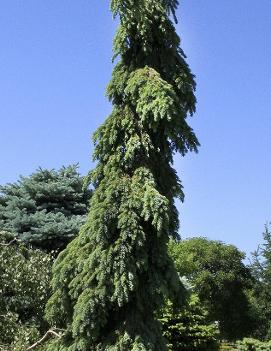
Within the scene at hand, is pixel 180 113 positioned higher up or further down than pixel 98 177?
higher up

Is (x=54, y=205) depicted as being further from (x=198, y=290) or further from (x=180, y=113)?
(x=198, y=290)

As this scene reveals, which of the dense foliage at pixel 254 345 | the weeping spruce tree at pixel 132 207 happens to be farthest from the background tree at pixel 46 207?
the dense foliage at pixel 254 345

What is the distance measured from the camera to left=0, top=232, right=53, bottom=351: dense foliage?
932 centimetres

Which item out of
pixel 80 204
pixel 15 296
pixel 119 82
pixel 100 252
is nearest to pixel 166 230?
pixel 100 252

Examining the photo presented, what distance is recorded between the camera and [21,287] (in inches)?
396

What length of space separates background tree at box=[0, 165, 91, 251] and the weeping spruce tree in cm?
618

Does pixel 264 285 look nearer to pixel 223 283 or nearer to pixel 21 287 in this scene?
pixel 223 283

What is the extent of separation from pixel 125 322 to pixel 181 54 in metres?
4.28

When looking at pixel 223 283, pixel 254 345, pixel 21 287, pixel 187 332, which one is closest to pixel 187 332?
pixel 187 332

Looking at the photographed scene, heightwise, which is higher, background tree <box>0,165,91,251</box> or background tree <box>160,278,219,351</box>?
background tree <box>0,165,91,251</box>

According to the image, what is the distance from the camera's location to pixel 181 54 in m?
8.93

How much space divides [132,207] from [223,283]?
81.6 ft

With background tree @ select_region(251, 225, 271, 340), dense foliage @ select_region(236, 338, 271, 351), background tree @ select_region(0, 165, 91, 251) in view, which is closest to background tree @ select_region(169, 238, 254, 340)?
background tree @ select_region(251, 225, 271, 340)

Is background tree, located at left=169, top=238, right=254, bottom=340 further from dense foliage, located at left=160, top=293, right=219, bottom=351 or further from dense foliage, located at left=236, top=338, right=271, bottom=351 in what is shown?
dense foliage, located at left=160, top=293, right=219, bottom=351
